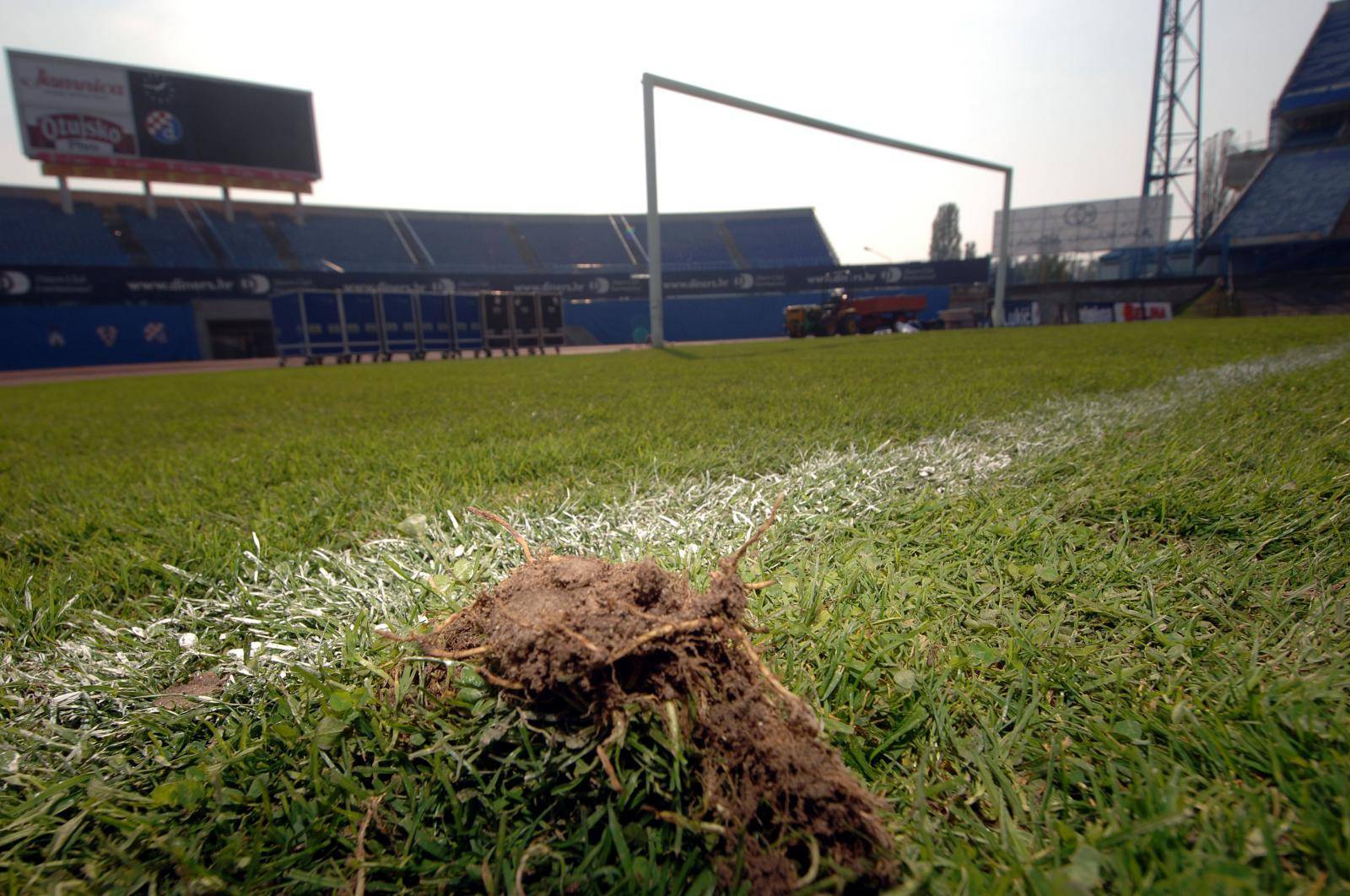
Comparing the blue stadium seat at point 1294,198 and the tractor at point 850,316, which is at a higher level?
the blue stadium seat at point 1294,198

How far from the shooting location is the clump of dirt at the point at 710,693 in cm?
62

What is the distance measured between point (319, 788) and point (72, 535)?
172 cm

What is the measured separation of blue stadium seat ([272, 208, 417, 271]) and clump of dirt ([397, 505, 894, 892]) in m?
33.2

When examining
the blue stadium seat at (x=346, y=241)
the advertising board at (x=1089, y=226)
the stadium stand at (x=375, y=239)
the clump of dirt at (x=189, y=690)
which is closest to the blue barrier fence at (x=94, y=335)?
the stadium stand at (x=375, y=239)

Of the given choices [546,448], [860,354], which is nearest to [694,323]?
[860,354]

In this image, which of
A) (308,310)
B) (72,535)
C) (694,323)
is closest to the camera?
(72,535)

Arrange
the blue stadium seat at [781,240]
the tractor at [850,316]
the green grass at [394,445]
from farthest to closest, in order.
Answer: the blue stadium seat at [781,240] < the tractor at [850,316] < the green grass at [394,445]

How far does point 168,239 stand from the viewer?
26.3 metres

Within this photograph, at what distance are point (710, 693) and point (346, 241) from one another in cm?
3527

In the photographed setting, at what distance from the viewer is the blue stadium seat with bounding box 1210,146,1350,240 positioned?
28625mm

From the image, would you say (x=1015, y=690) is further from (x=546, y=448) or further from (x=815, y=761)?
(x=546, y=448)

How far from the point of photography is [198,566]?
4.84 feet

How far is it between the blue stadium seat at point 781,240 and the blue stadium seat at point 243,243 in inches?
958

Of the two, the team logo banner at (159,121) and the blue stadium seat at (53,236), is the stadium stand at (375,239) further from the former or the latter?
the team logo banner at (159,121)
